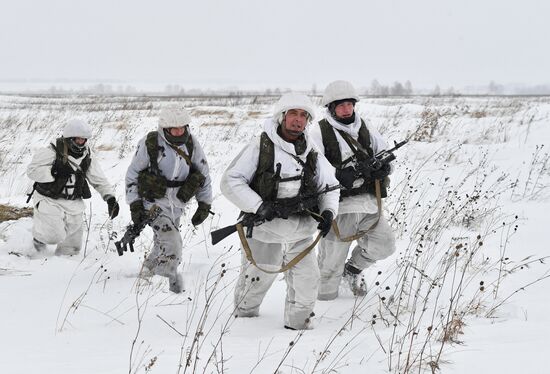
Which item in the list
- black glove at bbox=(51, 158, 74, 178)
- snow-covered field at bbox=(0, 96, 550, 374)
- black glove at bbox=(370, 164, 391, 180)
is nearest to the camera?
snow-covered field at bbox=(0, 96, 550, 374)

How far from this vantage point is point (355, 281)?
4172 mm

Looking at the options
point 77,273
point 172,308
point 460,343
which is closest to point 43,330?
point 172,308

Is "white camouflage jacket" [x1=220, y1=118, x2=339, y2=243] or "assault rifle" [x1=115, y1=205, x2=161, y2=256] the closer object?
"white camouflage jacket" [x1=220, y1=118, x2=339, y2=243]

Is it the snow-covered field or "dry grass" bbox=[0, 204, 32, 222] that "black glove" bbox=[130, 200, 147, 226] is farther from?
"dry grass" bbox=[0, 204, 32, 222]

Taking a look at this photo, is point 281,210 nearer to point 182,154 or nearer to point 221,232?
point 221,232

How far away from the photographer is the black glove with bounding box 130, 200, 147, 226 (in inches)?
158

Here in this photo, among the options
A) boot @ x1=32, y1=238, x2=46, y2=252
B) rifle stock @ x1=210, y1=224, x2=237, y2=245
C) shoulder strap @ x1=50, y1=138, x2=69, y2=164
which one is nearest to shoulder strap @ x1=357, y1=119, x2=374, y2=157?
rifle stock @ x1=210, y1=224, x2=237, y2=245

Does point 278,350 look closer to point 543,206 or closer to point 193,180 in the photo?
point 193,180

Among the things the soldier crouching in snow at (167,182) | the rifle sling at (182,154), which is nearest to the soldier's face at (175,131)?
the soldier crouching in snow at (167,182)

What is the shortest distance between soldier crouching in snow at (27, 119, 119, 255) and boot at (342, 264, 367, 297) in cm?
244

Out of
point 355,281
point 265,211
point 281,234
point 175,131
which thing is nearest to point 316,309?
point 355,281

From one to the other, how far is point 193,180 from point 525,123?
33.0 ft

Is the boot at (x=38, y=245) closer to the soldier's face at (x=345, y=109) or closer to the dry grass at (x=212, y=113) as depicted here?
the soldier's face at (x=345, y=109)

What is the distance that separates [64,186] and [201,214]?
5.76ft
